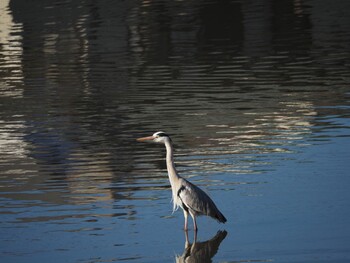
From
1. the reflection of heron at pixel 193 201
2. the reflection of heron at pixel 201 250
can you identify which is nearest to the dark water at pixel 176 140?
the reflection of heron at pixel 201 250

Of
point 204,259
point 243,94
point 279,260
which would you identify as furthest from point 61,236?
point 243,94

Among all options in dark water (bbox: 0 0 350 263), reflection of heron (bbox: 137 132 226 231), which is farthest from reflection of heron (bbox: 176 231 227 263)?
reflection of heron (bbox: 137 132 226 231)

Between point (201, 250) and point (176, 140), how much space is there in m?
6.79

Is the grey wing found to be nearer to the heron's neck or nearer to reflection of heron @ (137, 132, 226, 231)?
reflection of heron @ (137, 132, 226, 231)

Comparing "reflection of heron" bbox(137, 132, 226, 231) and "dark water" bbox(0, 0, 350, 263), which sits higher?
"reflection of heron" bbox(137, 132, 226, 231)

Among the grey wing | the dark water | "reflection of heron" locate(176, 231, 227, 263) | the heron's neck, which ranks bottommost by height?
the dark water

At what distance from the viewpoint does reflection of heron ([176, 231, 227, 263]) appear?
12.8 m

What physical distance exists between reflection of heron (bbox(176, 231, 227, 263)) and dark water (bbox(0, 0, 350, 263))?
0.03 m

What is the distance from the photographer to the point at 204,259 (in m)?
12.8

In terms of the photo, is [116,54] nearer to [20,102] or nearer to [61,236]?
[20,102]

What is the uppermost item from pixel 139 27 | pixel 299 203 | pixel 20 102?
pixel 299 203

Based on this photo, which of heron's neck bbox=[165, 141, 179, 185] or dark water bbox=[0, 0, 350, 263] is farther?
heron's neck bbox=[165, 141, 179, 185]

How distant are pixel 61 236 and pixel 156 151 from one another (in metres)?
5.61

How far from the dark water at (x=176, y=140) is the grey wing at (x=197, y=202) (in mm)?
316
